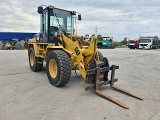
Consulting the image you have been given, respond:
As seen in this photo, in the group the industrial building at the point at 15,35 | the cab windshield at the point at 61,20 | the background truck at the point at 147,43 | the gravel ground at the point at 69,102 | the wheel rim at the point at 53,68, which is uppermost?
the industrial building at the point at 15,35

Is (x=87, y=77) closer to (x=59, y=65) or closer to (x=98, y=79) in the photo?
(x=98, y=79)

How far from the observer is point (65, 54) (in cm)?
659

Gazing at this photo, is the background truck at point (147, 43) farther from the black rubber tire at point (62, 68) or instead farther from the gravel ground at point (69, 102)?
the black rubber tire at point (62, 68)

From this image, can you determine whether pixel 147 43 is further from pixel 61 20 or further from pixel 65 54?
pixel 65 54

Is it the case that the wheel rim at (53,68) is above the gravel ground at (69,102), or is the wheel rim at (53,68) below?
above

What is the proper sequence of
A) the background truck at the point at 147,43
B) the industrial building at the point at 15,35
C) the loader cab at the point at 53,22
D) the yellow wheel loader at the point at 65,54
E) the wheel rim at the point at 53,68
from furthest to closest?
1. the industrial building at the point at 15,35
2. the background truck at the point at 147,43
3. the loader cab at the point at 53,22
4. the wheel rim at the point at 53,68
5. the yellow wheel loader at the point at 65,54

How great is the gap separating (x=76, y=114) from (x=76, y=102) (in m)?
0.73

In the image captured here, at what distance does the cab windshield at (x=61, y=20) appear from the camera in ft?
26.2

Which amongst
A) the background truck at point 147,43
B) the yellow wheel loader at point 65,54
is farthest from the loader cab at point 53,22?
the background truck at point 147,43

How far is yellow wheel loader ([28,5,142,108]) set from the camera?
6152 mm

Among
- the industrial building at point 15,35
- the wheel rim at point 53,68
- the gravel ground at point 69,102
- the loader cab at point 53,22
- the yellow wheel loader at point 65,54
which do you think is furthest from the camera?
the industrial building at point 15,35

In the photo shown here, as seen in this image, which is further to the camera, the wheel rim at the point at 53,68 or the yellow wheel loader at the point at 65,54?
the wheel rim at the point at 53,68

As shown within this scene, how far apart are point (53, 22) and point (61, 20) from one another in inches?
13.6

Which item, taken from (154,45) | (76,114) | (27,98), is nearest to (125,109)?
(76,114)
